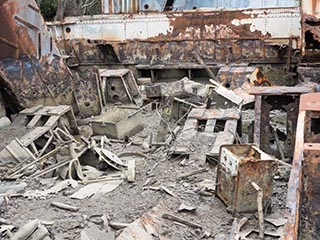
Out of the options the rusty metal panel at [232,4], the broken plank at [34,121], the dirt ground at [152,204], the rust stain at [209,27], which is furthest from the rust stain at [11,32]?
the rusty metal panel at [232,4]

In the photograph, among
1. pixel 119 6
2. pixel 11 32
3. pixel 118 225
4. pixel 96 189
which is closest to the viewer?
pixel 118 225

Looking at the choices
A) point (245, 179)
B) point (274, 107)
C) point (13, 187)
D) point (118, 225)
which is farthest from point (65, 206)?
point (274, 107)

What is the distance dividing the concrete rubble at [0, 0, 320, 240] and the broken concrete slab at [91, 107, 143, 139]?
0.07 feet

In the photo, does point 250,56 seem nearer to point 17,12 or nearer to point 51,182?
point 17,12

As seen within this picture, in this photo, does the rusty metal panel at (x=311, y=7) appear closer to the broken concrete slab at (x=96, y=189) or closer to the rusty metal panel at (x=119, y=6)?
the broken concrete slab at (x=96, y=189)

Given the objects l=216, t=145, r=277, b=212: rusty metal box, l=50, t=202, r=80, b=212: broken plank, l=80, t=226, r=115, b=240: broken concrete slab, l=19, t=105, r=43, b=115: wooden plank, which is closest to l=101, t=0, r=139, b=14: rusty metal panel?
l=19, t=105, r=43, b=115: wooden plank

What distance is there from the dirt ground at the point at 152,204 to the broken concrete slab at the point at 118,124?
4.38 feet

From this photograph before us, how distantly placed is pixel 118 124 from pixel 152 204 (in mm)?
2478

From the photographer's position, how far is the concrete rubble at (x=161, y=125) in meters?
4.29

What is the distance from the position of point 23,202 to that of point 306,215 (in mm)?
2722

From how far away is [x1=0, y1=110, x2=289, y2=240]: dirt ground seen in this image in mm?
4266

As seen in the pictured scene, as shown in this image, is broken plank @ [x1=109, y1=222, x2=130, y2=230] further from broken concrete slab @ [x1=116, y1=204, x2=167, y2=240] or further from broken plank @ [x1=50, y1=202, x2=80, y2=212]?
broken plank @ [x1=50, y1=202, x2=80, y2=212]

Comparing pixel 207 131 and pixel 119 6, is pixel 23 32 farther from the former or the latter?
pixel 119 6

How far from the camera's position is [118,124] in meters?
7.02
